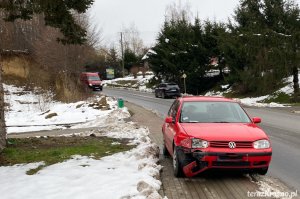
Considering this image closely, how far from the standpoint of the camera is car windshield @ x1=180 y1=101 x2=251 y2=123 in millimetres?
8453

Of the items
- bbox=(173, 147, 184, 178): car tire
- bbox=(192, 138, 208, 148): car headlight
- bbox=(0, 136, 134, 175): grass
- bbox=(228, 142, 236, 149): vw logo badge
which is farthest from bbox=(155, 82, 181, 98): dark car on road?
bbox=(228, 142, 236, 149): vw logo badge

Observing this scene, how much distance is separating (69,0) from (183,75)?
32.1m

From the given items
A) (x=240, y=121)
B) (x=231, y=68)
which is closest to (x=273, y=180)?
(x=240, y=121)

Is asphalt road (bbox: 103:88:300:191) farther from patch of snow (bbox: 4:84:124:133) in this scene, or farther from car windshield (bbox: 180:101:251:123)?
patch of snow (bbox: 4:84:124:133)

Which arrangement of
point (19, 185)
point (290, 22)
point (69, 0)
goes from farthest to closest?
point (290, 22) < point (69, 0) < point (19, 185)

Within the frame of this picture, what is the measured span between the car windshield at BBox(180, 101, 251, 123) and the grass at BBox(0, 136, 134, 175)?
7.66ft

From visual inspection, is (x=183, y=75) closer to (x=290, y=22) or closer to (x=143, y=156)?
(x=290, y=22)

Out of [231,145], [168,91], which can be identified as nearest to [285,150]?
[231,145]

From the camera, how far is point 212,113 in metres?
8.66

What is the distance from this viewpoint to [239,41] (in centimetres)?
3312

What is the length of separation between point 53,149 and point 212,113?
4.43 m

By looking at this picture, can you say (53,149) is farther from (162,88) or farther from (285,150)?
(162,88)

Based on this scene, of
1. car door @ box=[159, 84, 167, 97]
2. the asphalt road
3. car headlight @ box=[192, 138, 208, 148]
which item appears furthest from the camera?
car door @ box=[159, 84, 167, 97]

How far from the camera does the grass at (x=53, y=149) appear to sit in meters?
9.22
